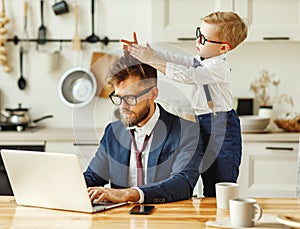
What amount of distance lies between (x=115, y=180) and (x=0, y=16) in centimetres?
242

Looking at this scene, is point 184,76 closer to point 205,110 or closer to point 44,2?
point 205,110

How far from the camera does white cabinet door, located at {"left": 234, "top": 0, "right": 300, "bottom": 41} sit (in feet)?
14.7

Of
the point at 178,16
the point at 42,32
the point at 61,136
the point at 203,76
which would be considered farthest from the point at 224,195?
the point at 42,32

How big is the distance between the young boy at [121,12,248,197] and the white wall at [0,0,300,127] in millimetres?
1773

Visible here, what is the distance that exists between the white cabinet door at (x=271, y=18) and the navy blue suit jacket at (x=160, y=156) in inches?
72.3

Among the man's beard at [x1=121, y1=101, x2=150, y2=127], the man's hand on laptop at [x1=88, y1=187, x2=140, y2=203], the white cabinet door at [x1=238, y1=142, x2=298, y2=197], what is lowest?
the white cabinet door at [x1=238, y1=142, x2=298, y2=197]

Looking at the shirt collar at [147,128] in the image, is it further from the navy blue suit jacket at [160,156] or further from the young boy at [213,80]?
the young boy at [213,80]

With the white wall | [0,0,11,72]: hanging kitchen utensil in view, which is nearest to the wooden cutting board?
the white wall

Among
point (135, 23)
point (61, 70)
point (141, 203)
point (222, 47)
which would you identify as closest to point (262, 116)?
point (135, 23)

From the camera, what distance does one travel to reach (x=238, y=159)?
311 cm

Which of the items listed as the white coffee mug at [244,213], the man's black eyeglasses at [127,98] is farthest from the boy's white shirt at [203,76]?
the white coffee mug at [244,213]

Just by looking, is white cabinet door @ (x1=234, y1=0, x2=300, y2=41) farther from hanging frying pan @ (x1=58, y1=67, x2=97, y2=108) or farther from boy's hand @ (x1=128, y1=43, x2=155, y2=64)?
boy's hand @ (x1=128, y1=43, x2=155, y2=64)

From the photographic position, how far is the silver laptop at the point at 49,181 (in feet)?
7.54

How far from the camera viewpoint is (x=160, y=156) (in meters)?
2.73
